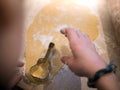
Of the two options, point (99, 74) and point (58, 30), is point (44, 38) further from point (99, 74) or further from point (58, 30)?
point (99, 74)

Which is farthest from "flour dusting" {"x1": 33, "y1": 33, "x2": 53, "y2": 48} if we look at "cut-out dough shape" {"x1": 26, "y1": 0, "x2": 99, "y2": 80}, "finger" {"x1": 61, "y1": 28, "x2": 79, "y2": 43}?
"finger" {"x1": 61, "y1": 28, "x2": 79, "y2": 43}

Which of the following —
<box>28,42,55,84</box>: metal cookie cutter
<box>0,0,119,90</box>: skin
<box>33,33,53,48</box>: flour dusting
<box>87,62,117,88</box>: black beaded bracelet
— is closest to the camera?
<box>0,0,119,90</box>: skin

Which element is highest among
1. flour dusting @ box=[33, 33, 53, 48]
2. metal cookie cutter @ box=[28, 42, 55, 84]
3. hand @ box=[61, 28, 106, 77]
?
flour dusting @ box=[33, 33, 53, 48]

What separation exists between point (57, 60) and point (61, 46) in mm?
64

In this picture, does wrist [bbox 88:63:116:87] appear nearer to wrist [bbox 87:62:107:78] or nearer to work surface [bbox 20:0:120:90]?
wrist [bbox 87:62:107:78]

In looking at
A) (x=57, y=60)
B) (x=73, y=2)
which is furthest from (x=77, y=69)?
(x=73, y=2)

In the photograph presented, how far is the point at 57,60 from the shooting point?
32.5 inches

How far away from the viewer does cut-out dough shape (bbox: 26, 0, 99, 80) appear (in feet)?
2.76

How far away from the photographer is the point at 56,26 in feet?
3.00

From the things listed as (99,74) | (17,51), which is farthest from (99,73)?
(17,51)

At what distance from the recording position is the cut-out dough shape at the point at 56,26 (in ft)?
2.76

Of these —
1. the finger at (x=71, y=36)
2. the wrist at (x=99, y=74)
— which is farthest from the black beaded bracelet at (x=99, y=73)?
the finger at (x=71, y=36)

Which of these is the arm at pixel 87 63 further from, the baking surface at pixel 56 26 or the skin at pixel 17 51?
the baking surface at pixel 56 26

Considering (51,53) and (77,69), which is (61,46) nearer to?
(51,53)
